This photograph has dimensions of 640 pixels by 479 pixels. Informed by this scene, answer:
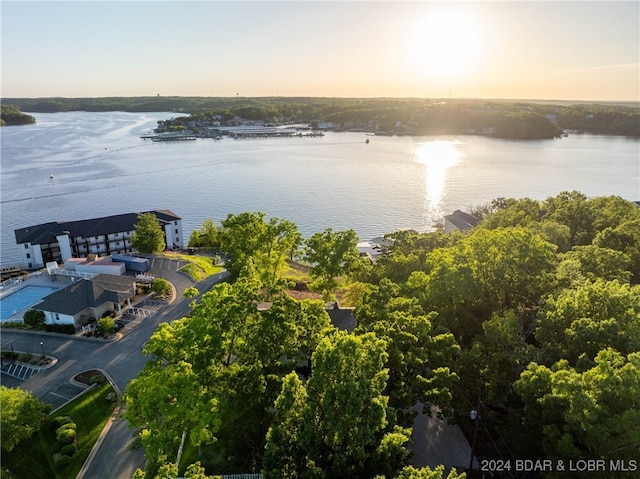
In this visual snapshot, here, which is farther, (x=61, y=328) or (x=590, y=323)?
(x=61, y=328)

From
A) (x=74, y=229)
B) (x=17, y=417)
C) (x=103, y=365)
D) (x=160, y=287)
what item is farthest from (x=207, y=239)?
(x=17, y=417)

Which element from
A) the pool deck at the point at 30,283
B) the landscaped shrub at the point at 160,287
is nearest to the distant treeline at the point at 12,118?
the pool deck at the point at 30,283

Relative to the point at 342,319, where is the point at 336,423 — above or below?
above

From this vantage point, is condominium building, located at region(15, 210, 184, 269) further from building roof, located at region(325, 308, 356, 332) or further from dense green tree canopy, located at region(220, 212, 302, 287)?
building roof, located at region(325, 308, 356, 332)

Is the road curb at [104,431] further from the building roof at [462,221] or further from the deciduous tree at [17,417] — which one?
the building roof at [462,221]

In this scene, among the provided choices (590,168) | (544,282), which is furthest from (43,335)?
(590,168)

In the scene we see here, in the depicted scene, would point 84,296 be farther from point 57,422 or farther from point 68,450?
point 68,450
